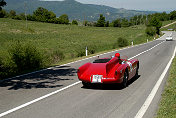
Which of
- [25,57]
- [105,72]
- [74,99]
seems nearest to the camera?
[74,99]

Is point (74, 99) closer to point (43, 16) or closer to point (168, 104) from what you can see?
point (168, 104)

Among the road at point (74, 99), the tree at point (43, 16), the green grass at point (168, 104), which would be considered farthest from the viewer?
the tree at point (43, 16)

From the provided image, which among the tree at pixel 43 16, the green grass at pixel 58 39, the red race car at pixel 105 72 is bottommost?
the green grass at pixel 58 39

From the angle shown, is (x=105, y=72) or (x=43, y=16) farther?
(x=43, y=16)

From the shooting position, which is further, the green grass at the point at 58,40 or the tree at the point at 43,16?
the tree at the point at 43,16

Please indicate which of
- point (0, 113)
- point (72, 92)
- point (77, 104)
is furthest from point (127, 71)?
point (0, 113)

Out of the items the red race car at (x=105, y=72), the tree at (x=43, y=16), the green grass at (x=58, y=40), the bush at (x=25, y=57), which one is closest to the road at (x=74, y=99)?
the red race car at (x=105, y=72)

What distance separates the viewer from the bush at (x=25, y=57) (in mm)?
14094

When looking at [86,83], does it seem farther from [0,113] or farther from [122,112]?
[0,113]

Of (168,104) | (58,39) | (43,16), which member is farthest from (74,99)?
(43,16)

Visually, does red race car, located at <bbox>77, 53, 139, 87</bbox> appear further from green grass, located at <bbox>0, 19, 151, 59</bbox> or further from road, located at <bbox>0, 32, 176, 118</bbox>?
green grass, located at <bbox>0, 19, 151, 59</bbox>

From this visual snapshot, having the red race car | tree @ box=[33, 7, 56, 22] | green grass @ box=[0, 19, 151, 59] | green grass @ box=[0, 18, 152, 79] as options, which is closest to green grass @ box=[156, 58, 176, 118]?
the red race car

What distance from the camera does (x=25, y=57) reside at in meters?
14.7

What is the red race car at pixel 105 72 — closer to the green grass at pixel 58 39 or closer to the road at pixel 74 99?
the road at pixel 74 99
